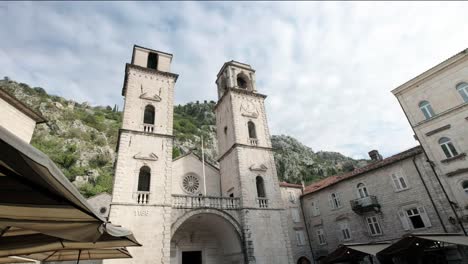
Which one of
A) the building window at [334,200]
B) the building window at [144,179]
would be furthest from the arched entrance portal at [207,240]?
the building window at [334,200]

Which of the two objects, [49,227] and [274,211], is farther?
[274,211]

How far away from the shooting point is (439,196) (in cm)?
1572

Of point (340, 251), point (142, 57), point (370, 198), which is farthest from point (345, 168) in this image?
point (142, 57)

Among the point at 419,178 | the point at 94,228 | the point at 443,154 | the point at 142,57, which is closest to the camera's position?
the point at 94,228

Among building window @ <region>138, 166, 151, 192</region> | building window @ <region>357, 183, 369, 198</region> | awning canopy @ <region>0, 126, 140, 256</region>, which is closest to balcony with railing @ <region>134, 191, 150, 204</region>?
building window @ <region>138, 166, 151, 192</region>

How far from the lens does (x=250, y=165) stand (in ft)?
60.1

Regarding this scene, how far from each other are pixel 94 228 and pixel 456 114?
2005 cm

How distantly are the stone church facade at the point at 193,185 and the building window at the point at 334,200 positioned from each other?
657cm

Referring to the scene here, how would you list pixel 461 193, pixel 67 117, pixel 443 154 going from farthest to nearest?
pixel 67 117
pixel 443 154
pixel 461 193

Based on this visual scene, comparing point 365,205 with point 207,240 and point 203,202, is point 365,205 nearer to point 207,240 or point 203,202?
point 207,240

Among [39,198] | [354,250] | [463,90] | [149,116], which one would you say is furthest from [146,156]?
[463,90]

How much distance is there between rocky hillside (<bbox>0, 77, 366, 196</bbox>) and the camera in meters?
44.0

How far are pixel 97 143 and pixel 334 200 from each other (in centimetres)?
4995

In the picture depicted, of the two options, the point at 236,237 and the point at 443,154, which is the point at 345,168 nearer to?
the point at 443,154
